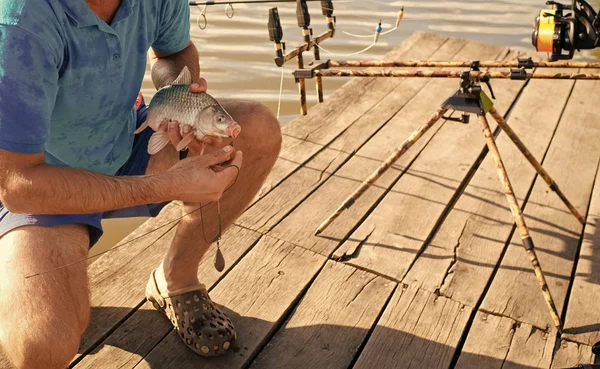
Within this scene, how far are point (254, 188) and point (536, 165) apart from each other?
1192 mm

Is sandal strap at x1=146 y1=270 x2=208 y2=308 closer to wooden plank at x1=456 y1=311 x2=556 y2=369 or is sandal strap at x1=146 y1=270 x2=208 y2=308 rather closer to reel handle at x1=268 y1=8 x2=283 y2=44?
wooden plank at x1=456 y1=311 x2=556 y2=369

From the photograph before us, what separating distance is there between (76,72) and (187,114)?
347mm

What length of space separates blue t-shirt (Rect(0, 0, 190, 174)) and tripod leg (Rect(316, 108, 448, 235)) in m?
0.91

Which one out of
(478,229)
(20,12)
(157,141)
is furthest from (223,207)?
(478,229)

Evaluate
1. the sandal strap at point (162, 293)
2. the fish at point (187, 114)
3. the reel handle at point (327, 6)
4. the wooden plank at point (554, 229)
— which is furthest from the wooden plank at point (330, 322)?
the reel handle at point (327, 6)

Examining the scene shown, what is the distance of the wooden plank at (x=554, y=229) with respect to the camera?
111 inches

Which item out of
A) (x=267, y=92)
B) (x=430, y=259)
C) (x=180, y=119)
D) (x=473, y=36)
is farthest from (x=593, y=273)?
(x=473, y=36)

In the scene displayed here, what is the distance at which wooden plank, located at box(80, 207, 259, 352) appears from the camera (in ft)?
8.73

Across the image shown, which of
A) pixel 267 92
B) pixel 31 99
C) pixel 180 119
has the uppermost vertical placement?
pixel 31 99

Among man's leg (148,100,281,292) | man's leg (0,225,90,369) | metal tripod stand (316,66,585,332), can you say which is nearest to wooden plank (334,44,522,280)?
metal tripod stand (316,66,585,332)

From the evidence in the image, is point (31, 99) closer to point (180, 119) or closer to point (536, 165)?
point (180, 119)

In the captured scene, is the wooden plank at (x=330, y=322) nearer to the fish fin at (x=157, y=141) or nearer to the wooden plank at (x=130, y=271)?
the wooden plank at (x=130, y=271)

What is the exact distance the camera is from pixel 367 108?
445cm

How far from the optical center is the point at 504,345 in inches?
102
